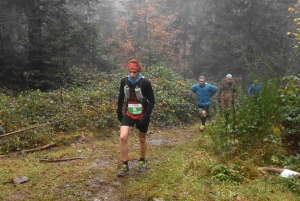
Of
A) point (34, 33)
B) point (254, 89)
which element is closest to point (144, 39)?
point (34, 33)

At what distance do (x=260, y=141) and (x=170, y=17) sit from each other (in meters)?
29.2

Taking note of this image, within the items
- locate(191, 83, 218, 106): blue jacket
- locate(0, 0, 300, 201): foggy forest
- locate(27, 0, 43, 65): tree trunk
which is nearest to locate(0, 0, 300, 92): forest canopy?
locate(27, 0, 43, 65): tree trunk

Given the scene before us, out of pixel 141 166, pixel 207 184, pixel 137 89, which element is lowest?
pixel 141 166

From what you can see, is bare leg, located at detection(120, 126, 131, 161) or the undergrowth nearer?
bare leg, located at detection(120, 126, 131, 161)

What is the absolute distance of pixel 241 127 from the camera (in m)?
5.93

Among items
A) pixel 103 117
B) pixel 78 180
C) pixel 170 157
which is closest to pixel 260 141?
pixel 170 157

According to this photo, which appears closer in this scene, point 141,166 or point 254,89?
point 141,166

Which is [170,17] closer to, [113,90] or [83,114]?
[113,90]

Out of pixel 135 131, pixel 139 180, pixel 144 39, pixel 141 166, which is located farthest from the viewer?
pixel 144 39

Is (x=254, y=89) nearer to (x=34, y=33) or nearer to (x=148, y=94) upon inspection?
(x=148, y=94)

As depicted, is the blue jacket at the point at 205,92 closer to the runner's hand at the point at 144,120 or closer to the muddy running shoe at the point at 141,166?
the muddy running shoe at the point at 141,166

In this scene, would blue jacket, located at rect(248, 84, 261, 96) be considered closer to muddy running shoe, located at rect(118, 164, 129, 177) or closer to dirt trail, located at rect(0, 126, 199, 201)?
dirt trail, located at rect(0, 126, 199, 201)

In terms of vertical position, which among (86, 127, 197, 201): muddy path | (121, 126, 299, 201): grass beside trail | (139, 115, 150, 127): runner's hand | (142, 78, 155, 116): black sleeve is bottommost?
(86, 127, 197, 201): muddy path

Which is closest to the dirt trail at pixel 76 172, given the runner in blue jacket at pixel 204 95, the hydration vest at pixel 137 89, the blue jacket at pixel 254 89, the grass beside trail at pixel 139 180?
the grass beside trail at pixel 139 180
